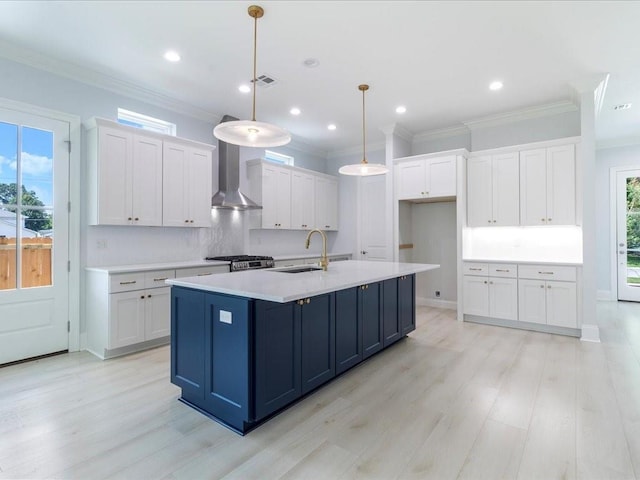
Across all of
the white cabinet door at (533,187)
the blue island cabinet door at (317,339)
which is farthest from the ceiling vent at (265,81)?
the white cabinet door at (533,187)

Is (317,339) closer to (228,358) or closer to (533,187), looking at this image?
(228,358)

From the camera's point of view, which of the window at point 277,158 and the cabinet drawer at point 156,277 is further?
the window at point 277,158

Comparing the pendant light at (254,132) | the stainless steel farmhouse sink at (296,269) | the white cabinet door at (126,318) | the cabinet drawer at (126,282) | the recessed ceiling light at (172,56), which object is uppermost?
the recessed ceiling light at (172,56)

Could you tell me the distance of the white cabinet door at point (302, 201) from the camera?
19.4ft

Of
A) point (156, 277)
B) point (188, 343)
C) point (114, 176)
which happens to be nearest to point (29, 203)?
point (114, 176)

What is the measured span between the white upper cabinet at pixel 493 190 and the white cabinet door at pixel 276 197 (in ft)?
9.39

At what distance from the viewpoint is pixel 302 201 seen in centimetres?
606

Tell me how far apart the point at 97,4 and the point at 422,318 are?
5.03 metres

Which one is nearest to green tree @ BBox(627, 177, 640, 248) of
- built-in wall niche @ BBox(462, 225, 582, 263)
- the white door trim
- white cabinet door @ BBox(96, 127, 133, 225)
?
built-in wall niche @ BBox(462, 225, 582, 263)

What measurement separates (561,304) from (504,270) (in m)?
0.74

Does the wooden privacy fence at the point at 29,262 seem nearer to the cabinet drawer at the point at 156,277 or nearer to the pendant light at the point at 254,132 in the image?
the cabinet drawer at the point at 156,277

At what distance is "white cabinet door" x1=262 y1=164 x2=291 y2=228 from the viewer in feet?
17.8

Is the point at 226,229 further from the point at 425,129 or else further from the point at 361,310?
the point at 425,129

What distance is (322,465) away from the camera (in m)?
1.84
